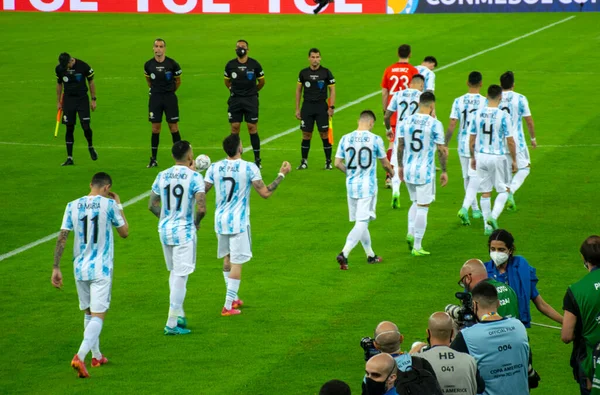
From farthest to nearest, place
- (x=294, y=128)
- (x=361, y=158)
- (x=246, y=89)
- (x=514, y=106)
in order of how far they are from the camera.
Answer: (x=294, y=128) → (x=246, y=89) → (x=514, y=106) → (x=361, y=158)

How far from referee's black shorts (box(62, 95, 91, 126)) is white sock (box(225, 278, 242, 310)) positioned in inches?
428

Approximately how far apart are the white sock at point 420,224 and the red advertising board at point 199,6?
32.6m

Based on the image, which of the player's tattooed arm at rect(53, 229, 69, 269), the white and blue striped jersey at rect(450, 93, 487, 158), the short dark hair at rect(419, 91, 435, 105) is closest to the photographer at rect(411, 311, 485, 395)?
the player's tattooed arm at rect(53, 229, 69, 269)

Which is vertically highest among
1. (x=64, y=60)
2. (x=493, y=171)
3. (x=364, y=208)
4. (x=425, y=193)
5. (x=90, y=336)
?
(x=64, y=60)

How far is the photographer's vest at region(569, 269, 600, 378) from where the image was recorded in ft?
30.0

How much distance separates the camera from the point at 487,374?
8.52 m

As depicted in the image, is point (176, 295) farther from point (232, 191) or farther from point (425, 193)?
point (425, 193)

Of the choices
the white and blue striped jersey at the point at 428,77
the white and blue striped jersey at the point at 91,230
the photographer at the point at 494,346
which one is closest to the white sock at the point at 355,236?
the white and blue striped jersey at the point at 91,230

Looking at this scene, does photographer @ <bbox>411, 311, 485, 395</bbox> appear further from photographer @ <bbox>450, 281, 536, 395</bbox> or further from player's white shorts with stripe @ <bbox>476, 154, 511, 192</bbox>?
player's white shorts with stripe @ <bbox>476, 154, 511, 192</bbox>

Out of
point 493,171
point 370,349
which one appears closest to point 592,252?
point 370,349

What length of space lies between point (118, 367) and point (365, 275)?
4549 mm

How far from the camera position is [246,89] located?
23172mm

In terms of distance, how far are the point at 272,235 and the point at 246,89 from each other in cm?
583

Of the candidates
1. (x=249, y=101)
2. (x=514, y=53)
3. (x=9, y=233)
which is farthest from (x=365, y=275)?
(x=514, y=53)
